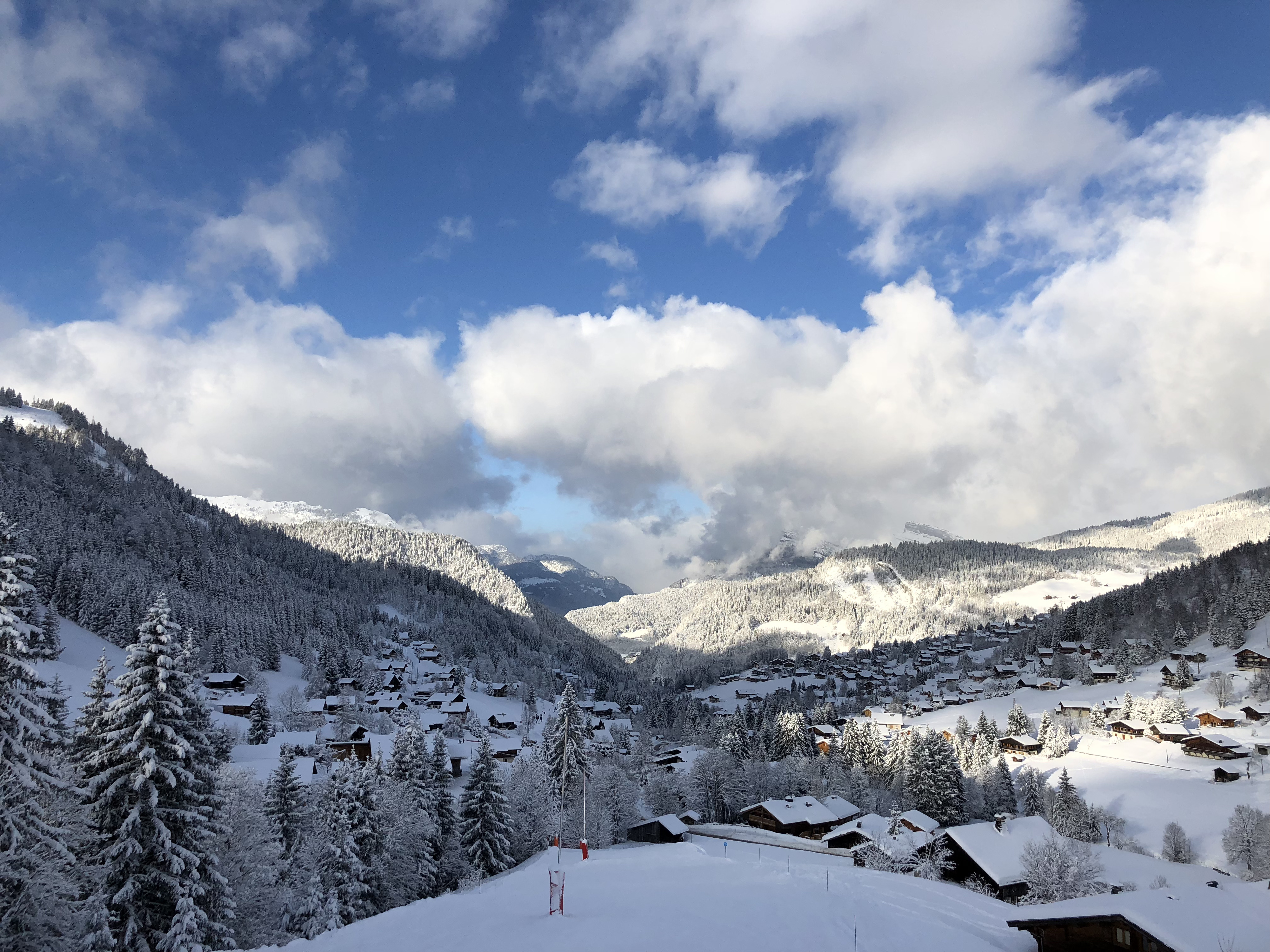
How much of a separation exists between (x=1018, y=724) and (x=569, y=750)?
68.2 metres

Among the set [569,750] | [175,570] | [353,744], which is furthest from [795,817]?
[175,570]

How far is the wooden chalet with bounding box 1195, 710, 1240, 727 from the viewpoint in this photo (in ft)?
259

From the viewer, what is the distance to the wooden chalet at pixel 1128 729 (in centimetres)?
8206

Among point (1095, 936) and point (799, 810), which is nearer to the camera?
point (1095, 936)

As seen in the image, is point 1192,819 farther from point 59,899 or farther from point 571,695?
point 59,899

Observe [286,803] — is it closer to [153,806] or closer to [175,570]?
[153,806]

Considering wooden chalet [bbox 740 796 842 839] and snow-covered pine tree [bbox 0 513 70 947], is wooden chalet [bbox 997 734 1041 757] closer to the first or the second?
wooden chalet [bbox 740 796 842 839]

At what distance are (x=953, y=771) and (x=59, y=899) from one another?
72908mm

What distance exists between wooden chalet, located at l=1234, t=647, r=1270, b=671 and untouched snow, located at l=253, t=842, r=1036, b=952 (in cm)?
10206

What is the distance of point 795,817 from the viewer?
208 ft

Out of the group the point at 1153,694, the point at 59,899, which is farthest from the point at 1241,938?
the point at 1153,694

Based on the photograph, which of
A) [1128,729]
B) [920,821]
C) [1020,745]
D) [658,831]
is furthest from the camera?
[1020,745]

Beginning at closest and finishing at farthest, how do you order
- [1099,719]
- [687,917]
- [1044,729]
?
1. [687,917]
2. [1044,729]
3. [1099,719]

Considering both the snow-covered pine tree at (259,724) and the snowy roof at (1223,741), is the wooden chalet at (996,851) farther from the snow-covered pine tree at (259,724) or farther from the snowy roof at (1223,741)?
the snow-covered pine tree at (259,724)
